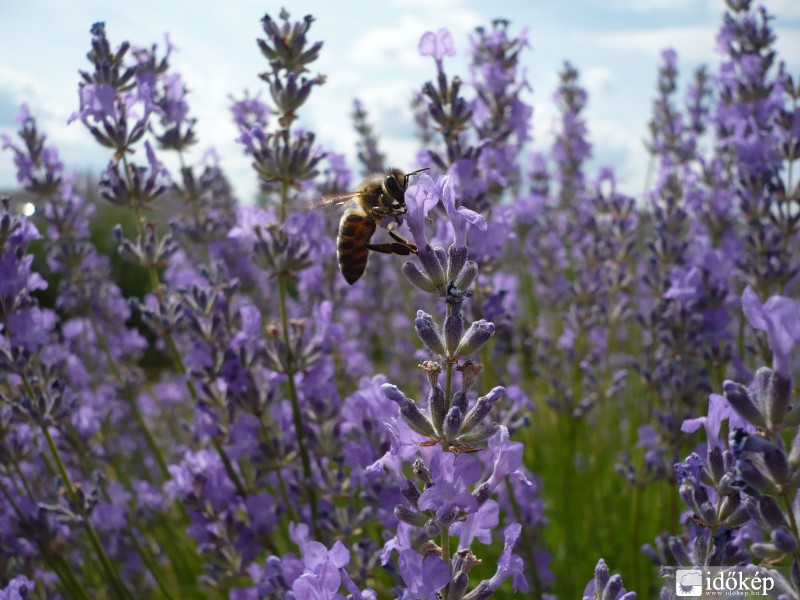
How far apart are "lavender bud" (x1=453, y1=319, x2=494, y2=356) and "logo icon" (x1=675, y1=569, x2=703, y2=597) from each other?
0.61 m

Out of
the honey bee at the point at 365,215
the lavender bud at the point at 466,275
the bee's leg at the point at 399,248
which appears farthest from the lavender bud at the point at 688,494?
the honey bee at the point at 365,215

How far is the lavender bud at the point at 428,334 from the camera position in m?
1.39

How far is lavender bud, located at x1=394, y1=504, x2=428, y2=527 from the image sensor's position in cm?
137

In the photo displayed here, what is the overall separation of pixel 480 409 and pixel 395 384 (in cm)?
191

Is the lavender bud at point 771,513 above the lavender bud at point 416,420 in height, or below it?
below

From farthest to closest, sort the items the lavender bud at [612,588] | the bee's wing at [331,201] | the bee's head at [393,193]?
the bee's wing at [331,201] < the bee's head at [393,193] < the lavender bud at [612,588]

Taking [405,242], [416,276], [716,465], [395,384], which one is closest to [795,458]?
[716,465]

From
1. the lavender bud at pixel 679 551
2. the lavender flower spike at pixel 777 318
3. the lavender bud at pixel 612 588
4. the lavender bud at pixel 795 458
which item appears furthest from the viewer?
the lavender bud at pixel 679 551

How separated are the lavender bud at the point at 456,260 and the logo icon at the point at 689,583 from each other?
2.45 ft

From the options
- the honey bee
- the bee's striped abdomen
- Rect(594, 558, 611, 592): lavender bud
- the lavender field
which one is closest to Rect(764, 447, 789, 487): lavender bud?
Answer: the lavender field

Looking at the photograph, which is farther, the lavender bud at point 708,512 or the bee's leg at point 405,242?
the bee's leg at point 405,242

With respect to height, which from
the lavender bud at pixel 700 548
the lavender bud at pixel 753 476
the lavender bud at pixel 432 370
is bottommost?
the lavender bud at pixel 700 548

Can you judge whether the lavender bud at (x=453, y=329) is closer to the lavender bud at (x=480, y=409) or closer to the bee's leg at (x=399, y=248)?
the lavender bud at (x=480, y=409)

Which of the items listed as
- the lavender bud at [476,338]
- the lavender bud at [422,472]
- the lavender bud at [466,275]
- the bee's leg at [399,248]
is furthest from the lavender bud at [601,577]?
the bee's leg at [399,248]
